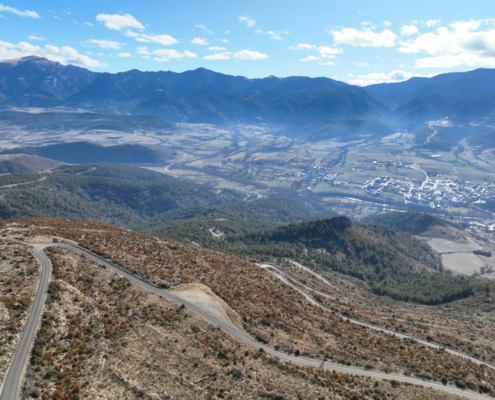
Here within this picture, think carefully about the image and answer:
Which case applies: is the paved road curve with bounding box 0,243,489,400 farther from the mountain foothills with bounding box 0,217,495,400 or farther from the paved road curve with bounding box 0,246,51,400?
the mountain foothills with bounding box 0,217,495,400

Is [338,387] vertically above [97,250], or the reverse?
[97,250]

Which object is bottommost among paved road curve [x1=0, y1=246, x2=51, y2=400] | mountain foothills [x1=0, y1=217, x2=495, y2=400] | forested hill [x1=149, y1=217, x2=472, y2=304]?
forested hill [x1=149, y1=217, x2=472, y2=304]

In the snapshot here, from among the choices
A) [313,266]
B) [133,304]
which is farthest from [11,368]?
[313,266]

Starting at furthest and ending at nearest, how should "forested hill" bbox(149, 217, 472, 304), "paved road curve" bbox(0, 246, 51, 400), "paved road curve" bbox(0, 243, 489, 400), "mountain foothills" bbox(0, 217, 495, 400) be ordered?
1. "forested hill" bbox(149, 217, 472, 304)
2. "mountain foothills" bbox(0, 217, 495, 400)
3. "paved road curve" bbox(0, 243, 489, 400)
4. "paved road curve" bbox(0, 246, 51, 400)

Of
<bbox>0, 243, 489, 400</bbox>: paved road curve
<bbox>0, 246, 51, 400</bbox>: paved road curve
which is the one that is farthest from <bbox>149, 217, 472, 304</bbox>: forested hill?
<bbox>0, 246, 51, 400</bbox>: paved road curve

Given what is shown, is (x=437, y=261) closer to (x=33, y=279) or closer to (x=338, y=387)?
(x=338, y=387)

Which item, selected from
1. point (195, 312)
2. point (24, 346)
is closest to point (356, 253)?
point (195, 312)
